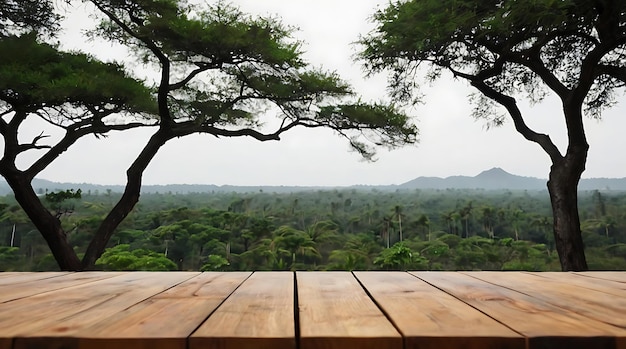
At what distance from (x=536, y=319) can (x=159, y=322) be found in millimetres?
570

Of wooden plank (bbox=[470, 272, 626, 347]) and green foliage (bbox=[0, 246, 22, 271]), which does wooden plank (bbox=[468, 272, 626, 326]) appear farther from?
green foliage (bbox=[0, 246, 22, 271])

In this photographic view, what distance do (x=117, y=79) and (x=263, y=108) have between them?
5.62ft

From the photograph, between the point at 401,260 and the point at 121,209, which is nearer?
the point at 121,209

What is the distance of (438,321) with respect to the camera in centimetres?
64

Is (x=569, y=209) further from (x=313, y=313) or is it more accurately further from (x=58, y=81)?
(x=58, y=81)

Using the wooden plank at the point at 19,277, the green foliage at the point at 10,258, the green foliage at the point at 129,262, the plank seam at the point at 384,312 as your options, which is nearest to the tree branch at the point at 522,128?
the plank seam at the point at 384,312

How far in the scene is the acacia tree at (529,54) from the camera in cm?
305

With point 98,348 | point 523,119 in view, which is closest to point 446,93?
point 523,119

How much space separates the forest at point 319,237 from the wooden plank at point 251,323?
8381mm

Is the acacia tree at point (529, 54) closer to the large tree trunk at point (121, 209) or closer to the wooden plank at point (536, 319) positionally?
the wooden plank at point (536, 319)

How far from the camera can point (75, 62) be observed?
4312 mm

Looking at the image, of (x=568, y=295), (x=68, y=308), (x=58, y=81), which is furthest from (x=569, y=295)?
(x=58, y=81)

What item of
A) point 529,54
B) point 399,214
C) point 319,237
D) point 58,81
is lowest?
point 319,237

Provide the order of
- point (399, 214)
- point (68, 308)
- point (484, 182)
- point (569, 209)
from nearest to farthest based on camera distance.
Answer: point (68, 308) < point (569, 209) < point (399, 214) < point (484, 182)
